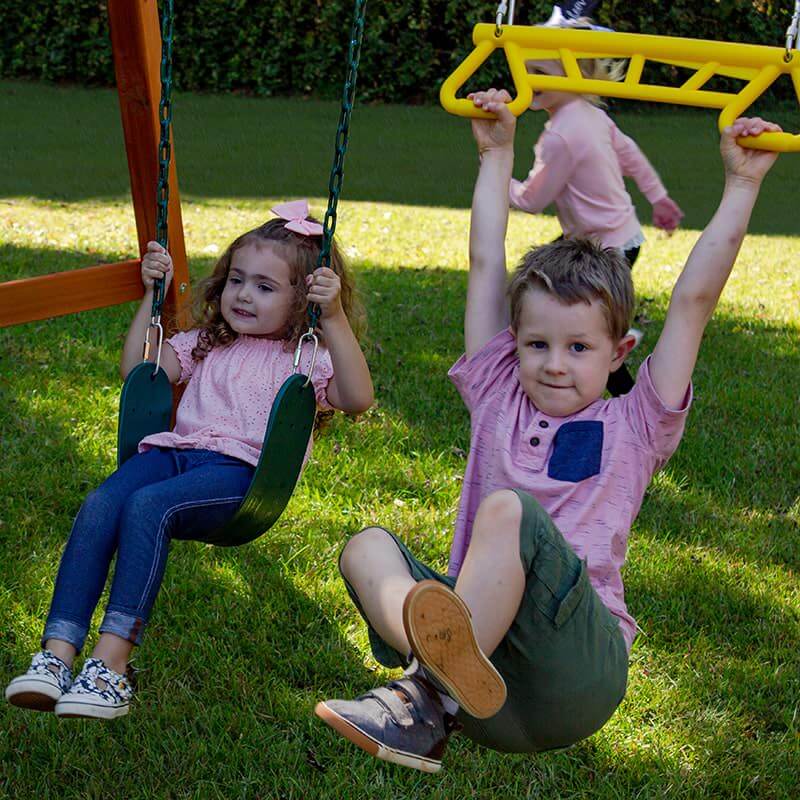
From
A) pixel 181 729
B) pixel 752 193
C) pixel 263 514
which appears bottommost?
pixel 181 729

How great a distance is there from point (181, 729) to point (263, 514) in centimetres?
67

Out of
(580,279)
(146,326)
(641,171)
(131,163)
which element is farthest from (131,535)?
(641,171)

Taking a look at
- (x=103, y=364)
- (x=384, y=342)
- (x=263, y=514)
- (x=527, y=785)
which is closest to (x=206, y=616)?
(x=263, y=514)

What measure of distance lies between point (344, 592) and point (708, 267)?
5.40ft

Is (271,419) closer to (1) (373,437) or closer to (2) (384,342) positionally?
(1) (373,437)

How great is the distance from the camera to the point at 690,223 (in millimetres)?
9750

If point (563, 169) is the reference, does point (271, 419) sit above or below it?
below

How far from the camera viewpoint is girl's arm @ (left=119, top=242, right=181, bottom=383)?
315cm

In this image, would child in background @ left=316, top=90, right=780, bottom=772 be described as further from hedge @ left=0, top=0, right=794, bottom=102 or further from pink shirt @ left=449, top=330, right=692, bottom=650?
hedge @ left=0, top=0, right=794, bottom=102

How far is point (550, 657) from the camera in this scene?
2355mm

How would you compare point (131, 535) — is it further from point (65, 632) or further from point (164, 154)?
point (164, 154)

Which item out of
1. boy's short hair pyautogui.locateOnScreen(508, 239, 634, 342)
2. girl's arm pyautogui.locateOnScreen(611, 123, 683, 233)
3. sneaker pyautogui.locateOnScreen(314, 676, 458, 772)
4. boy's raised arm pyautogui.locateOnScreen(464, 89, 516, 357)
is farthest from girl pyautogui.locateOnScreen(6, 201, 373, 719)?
girl's arm pyautogui.locateOnScreen(611, 123, 683, 233)

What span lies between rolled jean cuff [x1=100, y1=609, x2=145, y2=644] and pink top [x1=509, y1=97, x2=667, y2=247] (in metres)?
2.74

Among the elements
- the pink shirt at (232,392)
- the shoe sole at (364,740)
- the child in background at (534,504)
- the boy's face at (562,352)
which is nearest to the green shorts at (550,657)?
the child in background at (534,504)
